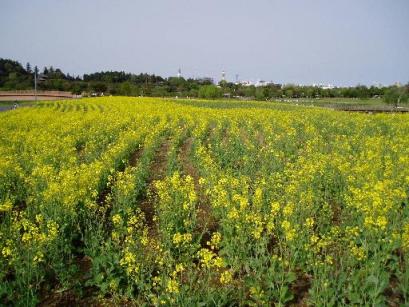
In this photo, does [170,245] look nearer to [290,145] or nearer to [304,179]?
[304,179]

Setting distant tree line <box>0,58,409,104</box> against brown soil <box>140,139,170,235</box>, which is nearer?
brown soil <box>140,139,170,235</box>

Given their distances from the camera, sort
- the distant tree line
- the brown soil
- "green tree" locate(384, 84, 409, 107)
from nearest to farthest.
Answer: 1. the brown soil
2. "green tree" locate(384, 84, 409, 107)
3. the distant tree line

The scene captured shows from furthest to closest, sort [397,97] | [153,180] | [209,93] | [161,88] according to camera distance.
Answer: [161,88] → [209,93] → [397,97] → [153,180]

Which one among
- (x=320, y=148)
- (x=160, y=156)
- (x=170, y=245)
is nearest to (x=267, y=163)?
(x=320, y=148)

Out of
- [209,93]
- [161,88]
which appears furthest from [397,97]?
[161,88]

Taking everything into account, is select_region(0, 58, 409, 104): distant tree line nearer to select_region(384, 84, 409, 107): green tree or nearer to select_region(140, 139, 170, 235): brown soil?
select_region(384, 84, 409, 107): green tree

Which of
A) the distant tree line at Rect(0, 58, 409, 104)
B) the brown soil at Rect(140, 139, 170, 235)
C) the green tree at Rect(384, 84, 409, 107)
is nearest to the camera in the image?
the brown soil at Rect(140, 139, 170, 235)

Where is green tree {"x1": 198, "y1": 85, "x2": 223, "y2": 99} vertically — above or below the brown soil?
above

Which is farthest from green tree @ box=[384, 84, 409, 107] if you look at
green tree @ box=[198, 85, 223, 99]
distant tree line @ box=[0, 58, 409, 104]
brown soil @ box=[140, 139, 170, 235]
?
brown soil @ box=[140, 139, 170, 235]

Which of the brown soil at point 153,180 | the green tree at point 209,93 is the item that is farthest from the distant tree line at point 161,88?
the brown soil at point 153,180

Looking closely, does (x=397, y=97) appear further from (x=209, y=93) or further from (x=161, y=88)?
(x=161, y=88)

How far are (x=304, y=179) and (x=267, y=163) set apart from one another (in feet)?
13.3

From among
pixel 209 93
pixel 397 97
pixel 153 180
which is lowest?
pixel 153 180

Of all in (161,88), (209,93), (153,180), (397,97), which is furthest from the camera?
(161,88)
